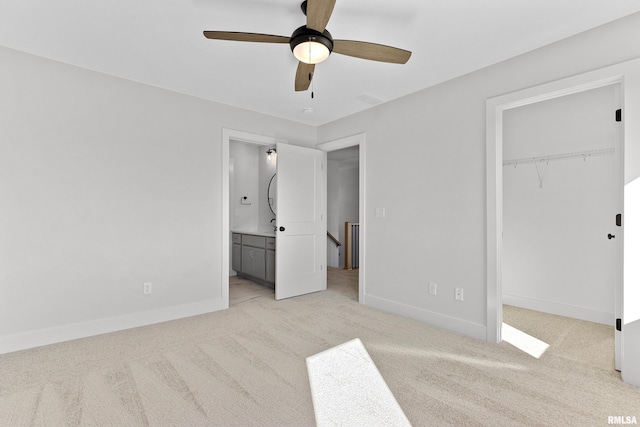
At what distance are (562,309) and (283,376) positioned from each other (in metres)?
3.20

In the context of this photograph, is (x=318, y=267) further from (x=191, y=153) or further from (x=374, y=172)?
(x=191, y=153)

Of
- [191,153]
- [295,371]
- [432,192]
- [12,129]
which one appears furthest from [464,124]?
[12,129]

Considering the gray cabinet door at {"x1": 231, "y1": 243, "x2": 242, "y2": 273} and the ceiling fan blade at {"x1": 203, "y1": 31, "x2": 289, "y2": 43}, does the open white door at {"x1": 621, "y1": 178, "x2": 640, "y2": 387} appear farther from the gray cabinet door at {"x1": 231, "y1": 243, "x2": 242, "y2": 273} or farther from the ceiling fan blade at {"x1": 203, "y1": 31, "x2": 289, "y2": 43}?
the gray cabinet door at {"x1": 231, "y1": 243, "x2": 242, "y2": 273}

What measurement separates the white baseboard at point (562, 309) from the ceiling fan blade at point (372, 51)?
3244 mm

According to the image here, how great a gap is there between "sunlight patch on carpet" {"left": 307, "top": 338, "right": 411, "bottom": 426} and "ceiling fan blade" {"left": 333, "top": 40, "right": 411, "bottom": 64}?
216 cm

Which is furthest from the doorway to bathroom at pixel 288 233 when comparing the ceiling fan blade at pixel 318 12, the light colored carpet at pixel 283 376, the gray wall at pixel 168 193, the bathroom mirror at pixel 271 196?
the ceiling fan blade at pixel 318 12

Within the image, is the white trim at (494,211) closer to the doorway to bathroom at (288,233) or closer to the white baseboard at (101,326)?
the doorway to bathroom at (288,233)

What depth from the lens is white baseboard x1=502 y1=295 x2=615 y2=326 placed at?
311 centimetres

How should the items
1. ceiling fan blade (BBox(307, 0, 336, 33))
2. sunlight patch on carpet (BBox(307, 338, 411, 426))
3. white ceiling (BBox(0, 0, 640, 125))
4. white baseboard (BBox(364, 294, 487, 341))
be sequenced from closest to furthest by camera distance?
ceiling fan blade (BBox(307, 0, 336, 33)) < sunlight patch on carpet (BBox(307, 338, 411, 426)) < white ceiling (BBox(0, 0, 640, 125)) < white baseboard (BBox(364, 294, 487, 341))

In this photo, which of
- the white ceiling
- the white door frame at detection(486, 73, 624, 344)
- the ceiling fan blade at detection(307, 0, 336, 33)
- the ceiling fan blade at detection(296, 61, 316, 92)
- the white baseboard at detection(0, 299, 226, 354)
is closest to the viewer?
the ceiling fan blade at detection(307, 0, 336, 33)

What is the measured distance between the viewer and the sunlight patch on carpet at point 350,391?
170cm

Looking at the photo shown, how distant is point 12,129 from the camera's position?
8.30 feet

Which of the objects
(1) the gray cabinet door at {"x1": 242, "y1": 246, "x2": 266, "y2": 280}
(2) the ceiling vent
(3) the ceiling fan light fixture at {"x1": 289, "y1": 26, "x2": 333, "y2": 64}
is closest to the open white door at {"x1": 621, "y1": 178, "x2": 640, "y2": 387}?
(3) the ceiling fan light fixture at {"x1": 289, "y1": 26, "x2": 333, "y2": 64}

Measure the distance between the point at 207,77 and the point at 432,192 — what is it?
2.57 metres
